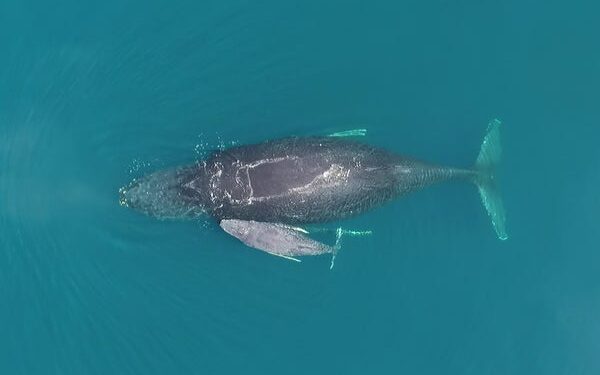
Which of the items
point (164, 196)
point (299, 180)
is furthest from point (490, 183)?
point (164, 196)

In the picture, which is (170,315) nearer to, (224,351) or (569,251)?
(224,351)

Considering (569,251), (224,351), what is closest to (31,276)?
(224,351)

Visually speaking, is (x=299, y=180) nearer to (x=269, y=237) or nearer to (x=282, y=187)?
(x=282, y=187)

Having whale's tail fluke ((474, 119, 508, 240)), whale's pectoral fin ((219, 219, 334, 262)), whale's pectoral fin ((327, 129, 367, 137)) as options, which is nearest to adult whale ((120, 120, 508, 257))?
whale's pectoral fin ((219, 219, 334, 262))

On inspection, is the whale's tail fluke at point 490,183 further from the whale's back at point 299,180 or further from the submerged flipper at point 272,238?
the submerged flipper at point 272,238

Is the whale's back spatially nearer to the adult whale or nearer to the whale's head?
the adult whale

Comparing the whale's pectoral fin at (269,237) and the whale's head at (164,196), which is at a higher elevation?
the whale's head at (164,196)

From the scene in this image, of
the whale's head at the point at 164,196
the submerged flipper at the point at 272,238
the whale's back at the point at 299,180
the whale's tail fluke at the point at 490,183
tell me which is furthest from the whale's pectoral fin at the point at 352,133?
the whale's head at the point at 164,196
